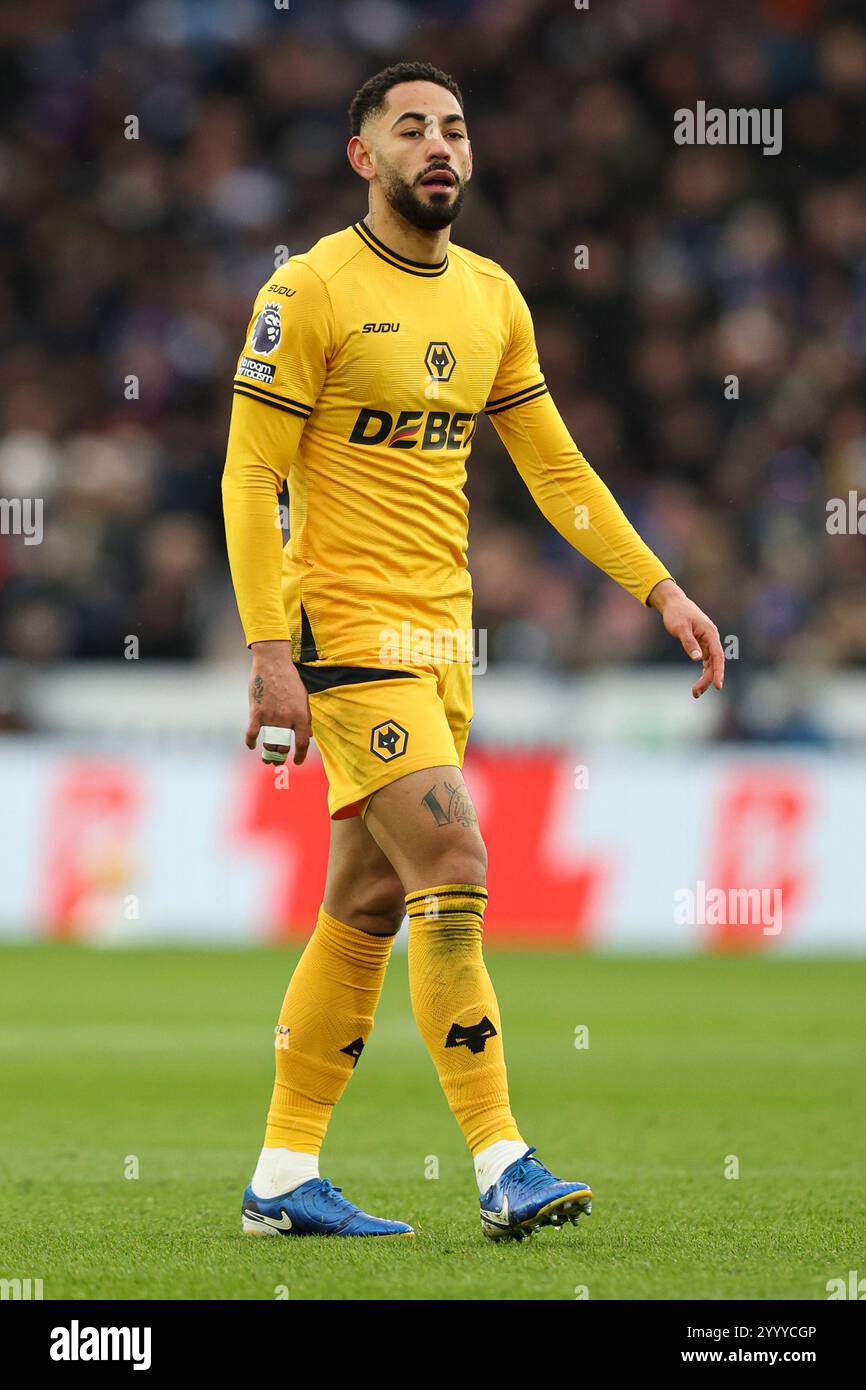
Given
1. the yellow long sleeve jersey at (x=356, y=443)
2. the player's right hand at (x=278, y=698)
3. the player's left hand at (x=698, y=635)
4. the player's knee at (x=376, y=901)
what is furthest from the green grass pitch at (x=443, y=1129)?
the yellow long sleeve jersey at (x=356, y=443)

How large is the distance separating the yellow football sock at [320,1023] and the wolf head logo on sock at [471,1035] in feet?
1.26

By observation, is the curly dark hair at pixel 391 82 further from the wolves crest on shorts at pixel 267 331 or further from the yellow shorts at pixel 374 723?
the yellow shorts at pixel 374 723

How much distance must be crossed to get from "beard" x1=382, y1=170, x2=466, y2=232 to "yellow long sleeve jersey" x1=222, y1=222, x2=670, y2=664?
4.1 inches

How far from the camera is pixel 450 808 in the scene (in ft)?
15.9

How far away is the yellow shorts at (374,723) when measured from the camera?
4891mm

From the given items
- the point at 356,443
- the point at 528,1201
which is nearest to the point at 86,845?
the point at 356,443

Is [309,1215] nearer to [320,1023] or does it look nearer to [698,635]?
[320,1023]

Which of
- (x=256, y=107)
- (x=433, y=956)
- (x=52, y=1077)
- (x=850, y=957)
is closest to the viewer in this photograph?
(x=433, y=956)

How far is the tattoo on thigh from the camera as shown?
4832 millimetres

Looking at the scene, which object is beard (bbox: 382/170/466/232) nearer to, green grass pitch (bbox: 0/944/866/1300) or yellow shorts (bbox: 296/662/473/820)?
yellow shorts (bbox: 296/662/473/820)
